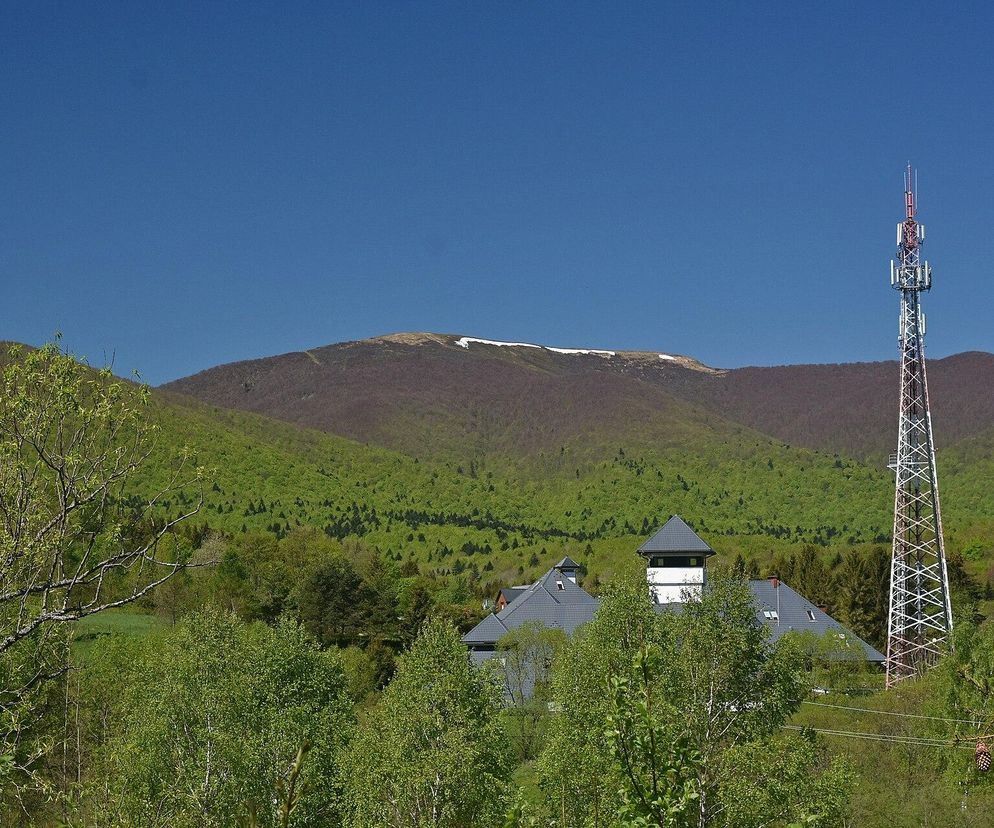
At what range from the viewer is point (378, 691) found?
48.5 meters

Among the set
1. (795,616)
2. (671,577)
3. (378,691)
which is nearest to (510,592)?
(795,616)

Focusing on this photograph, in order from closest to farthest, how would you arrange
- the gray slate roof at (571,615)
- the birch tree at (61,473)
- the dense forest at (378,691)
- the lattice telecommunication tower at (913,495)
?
1. the birch tree at (61,473)
2. the dense forest at (378,691)
3. the lattice telecommunication tower at (913,495)
4. the gray slate roof at (571,615)

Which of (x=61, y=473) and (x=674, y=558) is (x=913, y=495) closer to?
(x=674, y=558)

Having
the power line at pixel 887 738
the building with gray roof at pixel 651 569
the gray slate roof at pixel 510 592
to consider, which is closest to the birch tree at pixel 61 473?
the power line at pixel 887 738

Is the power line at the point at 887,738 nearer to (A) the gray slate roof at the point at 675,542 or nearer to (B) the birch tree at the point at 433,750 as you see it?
(B) the birch tree at the point at 433,750

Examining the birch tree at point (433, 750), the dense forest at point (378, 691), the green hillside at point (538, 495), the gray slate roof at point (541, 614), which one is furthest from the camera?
the green hillside at point (538, 495)

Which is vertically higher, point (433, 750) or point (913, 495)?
point (913, 495)

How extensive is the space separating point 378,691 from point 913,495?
86.3 ft

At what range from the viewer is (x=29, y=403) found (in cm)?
1040

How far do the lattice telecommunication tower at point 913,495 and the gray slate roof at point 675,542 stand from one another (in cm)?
1239

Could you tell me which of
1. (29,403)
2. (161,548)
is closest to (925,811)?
(29,403)

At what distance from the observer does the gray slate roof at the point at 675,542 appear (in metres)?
50.2

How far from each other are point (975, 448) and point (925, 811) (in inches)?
5911

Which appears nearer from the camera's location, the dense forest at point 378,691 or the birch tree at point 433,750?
the dense forest at point 378,691
